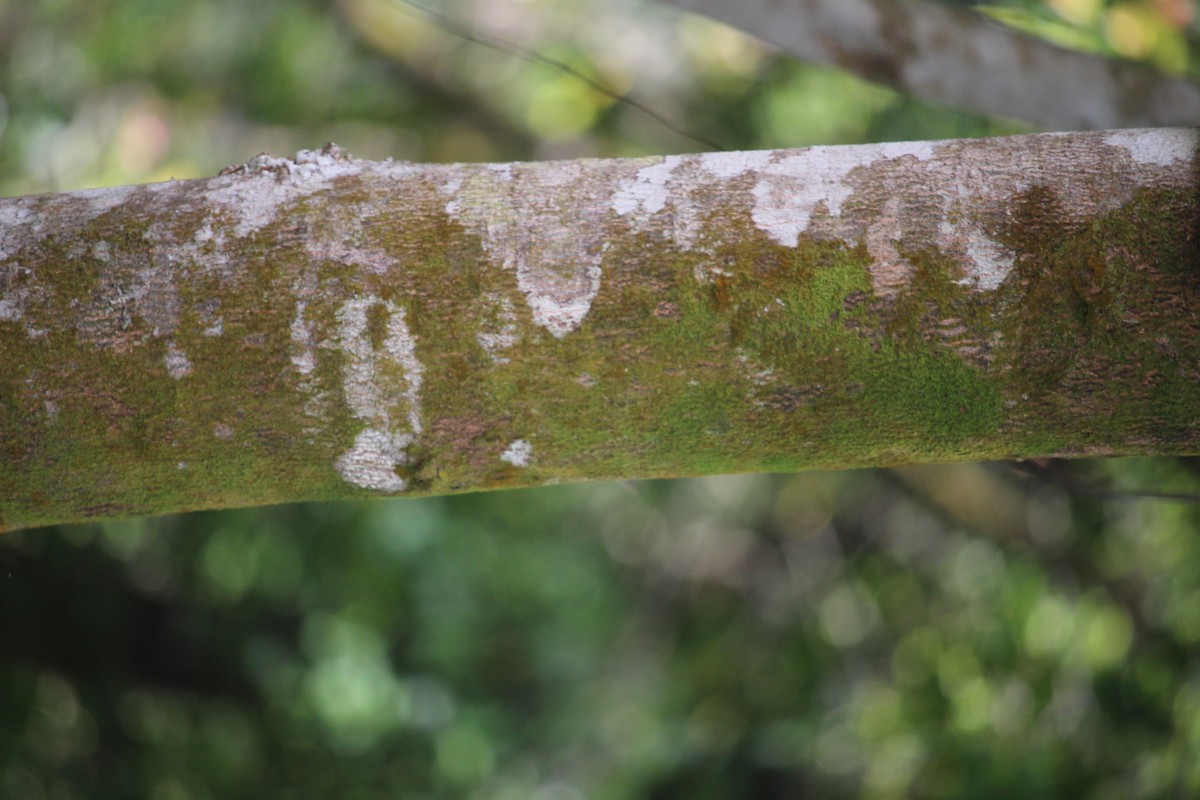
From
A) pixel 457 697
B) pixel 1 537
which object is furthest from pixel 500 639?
pixel 1 537

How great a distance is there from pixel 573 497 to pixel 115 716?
1843 millimetres

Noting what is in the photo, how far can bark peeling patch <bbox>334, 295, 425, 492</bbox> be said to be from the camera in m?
0.88

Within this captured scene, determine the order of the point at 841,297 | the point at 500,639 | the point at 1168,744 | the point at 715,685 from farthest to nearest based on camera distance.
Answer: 1. the point at 500,639
2. the point at 715,685
3. the point at 1168,744
4. the point at 841,297

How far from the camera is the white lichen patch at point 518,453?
92 cm

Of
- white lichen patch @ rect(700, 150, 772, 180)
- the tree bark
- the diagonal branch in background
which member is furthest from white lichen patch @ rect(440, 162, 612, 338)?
the diagonal branch in background

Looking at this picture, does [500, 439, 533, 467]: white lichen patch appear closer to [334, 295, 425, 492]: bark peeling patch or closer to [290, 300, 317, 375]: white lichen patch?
[334, 295, 425, 492]: bark peeling patch

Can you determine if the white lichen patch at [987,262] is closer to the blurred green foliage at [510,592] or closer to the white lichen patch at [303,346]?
the white lichen patch at [303,346]

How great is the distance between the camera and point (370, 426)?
0.90m

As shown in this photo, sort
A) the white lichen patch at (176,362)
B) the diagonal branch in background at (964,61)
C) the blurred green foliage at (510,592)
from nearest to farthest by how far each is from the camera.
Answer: the white lichen patch at (176,362) → the diagonal branch in background at (964,61) → the blurred green foliage at (510,592)

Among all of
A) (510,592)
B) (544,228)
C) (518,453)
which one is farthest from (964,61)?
(510,592)

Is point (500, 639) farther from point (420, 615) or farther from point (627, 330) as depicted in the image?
point (627, 330)

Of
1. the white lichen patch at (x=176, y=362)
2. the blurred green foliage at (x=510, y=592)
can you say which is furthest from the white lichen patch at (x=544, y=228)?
the blurred green foliage at (x=510, y=592)

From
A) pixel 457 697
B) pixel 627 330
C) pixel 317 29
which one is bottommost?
pixel 457 697

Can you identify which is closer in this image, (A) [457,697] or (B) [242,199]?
(B) [242,199]
